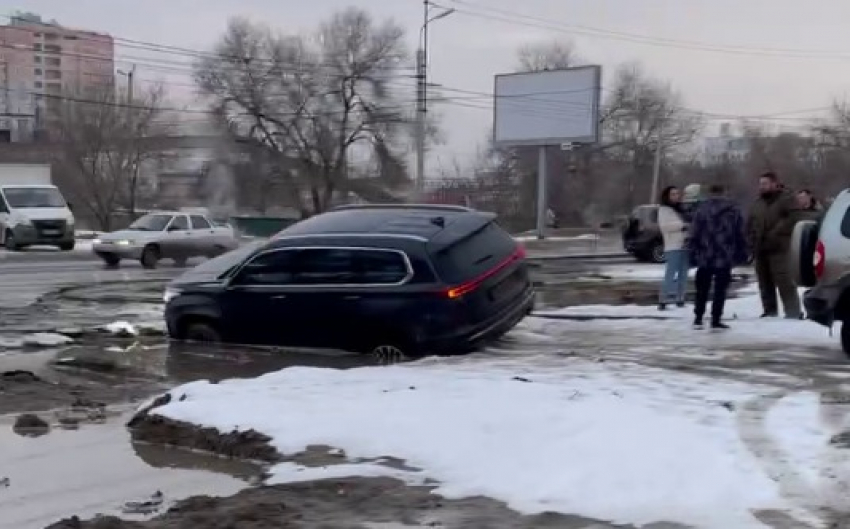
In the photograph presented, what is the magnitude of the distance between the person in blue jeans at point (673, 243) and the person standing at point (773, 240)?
1117 millimetres

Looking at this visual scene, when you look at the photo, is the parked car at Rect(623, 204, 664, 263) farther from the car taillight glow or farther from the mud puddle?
the mud puddle

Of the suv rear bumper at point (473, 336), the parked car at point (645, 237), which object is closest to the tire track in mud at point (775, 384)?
the suv rear bumper at point (473, 336)

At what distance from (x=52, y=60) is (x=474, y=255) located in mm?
66872

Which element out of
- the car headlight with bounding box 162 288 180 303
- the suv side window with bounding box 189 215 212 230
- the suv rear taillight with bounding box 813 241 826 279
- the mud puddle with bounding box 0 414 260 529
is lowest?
the mud puddle with bounding box 0 414 260 529

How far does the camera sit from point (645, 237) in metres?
31.3

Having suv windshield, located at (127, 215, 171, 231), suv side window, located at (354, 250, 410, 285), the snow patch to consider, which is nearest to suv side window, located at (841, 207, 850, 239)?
suv side window, located at (354, 250, 410, 285)

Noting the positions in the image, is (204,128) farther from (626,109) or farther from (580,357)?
(580,357)

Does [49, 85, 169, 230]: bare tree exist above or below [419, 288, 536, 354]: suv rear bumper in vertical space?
above

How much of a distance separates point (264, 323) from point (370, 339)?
129 centimetres

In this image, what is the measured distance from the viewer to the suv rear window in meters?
11.1

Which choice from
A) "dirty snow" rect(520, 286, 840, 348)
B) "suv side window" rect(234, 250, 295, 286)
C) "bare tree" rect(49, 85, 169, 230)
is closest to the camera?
"suv side window" rect(234, 250, 295, 286)

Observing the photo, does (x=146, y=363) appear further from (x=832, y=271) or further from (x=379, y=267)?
(x=832, y=271)

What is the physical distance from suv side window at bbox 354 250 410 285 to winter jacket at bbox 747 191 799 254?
4.61 meters

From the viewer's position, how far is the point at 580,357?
1073 cm
